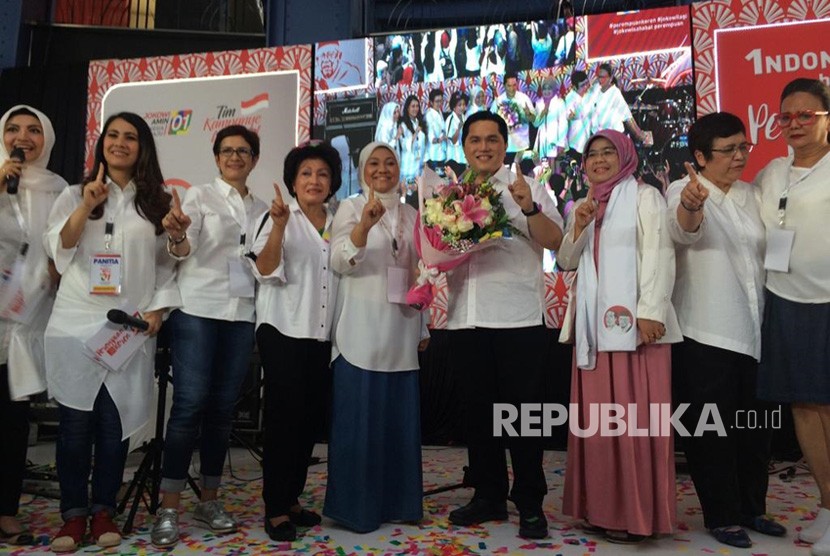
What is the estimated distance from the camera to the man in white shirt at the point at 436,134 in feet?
18.5

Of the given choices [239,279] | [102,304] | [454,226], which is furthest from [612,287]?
[102,304]

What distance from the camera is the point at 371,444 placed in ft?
9.07

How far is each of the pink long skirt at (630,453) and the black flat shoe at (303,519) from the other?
43.6 inches

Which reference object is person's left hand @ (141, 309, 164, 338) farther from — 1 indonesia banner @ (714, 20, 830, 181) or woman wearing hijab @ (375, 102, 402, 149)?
1 indonesia banner @ (714, 20, 830, 181)

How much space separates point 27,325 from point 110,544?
935mm

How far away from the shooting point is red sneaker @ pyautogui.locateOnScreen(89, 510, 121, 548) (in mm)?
2492

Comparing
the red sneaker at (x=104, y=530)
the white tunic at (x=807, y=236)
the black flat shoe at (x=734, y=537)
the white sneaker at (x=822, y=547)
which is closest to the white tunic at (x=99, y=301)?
the red sneaker at (x=104, y=530)

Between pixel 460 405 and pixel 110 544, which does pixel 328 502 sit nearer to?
pixel 110 544

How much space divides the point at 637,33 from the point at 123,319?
4516mm

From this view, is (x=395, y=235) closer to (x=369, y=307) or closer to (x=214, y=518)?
(x=369, y=307)

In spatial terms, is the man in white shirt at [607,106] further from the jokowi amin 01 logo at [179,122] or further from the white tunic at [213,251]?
the jokowi amin 01 logo at [179,122]

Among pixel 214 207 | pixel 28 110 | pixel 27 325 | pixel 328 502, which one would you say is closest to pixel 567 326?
pixel 328 502

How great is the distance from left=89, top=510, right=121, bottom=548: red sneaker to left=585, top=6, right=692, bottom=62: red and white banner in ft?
15.5

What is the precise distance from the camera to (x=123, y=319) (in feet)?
8.27
